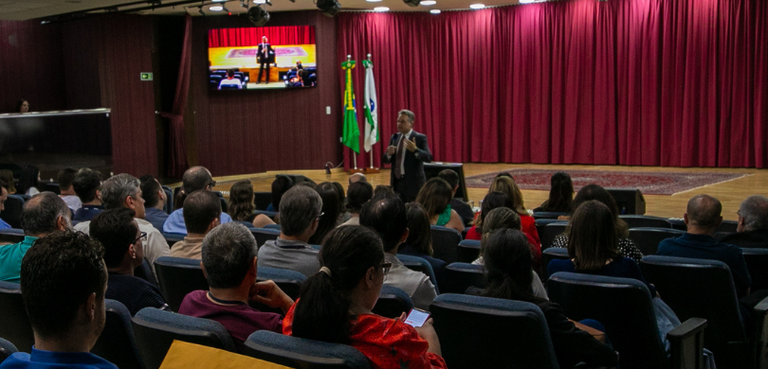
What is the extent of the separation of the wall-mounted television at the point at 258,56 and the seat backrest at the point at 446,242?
374 inches

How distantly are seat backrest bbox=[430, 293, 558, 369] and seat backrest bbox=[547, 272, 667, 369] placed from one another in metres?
0.47

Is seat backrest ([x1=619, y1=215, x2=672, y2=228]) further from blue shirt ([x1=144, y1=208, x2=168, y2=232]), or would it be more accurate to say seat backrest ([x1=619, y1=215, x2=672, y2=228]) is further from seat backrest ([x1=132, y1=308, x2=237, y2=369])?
seat backrest ([x1=132, y1=308, x2=237, y2=369])

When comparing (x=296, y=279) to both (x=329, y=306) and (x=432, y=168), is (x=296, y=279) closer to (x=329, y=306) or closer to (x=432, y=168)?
(x=329, y=306)

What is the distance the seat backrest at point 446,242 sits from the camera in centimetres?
402

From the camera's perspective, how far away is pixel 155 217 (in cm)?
458

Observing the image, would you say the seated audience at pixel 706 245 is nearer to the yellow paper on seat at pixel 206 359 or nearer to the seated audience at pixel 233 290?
the seated audience at pixel 233 290

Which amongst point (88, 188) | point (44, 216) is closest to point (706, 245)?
point (44, 216)

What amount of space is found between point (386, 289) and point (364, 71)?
465 inches

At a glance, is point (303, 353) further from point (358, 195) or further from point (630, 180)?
point (630, 180)

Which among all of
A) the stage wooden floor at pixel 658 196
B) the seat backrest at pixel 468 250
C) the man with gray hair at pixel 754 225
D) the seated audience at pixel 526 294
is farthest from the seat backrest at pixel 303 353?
the stage wooden floor at pixel 658 196

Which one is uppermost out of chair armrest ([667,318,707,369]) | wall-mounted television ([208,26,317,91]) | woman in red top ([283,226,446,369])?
wall-mounted television ([208,26,317,91])

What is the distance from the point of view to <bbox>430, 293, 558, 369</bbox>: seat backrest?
206 cm

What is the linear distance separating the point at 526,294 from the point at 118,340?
4.30ft

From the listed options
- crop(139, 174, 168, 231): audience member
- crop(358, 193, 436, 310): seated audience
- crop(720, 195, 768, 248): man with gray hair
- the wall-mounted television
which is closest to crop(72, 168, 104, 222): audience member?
crop(139, 174, 168, 231): audience member
